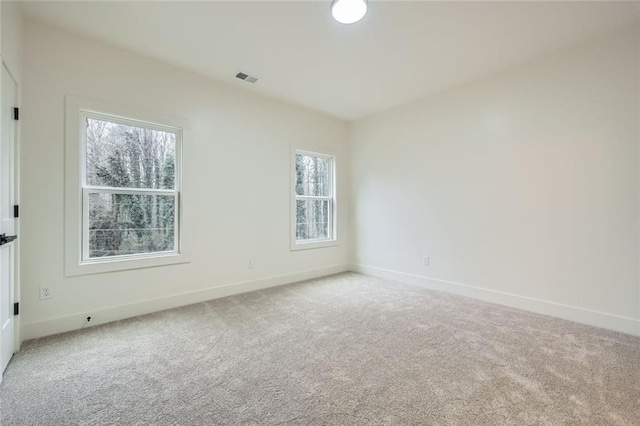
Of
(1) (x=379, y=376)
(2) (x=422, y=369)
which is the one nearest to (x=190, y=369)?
(1) (x=379, y=376)

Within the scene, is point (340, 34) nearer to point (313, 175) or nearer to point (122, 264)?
point (313, 175)

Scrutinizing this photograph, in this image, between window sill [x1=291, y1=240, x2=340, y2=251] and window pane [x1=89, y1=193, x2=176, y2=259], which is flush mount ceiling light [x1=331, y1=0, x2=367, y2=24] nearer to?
window pane [x1=89, y1=193, x2=176, y2=259]

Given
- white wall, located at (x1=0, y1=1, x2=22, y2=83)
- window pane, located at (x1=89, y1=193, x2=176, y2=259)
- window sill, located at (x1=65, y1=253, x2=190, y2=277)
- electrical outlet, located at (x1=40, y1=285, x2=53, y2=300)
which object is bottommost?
electrical outlet, located at (x1=40, y1=285, x2=53, y2=300)

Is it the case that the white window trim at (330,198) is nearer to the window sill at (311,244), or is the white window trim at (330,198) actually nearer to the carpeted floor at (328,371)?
the window sill at (311,244)

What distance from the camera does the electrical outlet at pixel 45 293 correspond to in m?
2.45

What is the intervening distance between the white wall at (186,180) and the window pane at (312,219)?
26 centimetres

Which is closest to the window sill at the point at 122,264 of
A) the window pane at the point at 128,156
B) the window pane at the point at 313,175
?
the window pane at the point at 128,156

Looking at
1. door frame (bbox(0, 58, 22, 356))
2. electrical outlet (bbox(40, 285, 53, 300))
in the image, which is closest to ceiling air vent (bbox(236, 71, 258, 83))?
door frame (bbox(0, 58, 22, 356))

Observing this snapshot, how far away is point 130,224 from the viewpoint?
2.97 meters

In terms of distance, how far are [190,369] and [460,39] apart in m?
3.53

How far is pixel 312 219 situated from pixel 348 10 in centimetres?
299

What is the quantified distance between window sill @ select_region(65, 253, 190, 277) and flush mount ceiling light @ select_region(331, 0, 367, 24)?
112 inches

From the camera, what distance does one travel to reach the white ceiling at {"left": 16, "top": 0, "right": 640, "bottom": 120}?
229cm

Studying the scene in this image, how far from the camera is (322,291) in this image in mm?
3797
